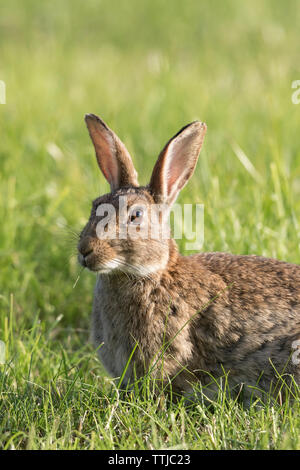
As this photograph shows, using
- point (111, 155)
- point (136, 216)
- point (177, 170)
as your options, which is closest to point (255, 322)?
point (136, 216)

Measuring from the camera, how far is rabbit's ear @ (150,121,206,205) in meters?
3.69

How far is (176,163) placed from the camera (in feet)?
12.7

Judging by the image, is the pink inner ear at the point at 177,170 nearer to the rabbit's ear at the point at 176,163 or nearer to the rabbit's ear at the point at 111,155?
the rabbit's ear at the point at 176,163

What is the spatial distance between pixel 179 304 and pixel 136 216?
0.53 metres

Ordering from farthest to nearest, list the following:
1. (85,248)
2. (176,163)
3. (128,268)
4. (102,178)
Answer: (102,178) → (176,163) → (128,268) → (85,248)

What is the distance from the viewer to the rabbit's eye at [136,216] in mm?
3613

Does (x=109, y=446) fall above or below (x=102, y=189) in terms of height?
below

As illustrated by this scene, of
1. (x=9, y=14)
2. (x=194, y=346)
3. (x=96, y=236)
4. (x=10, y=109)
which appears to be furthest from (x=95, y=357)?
(x=9, y=14)

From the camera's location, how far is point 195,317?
372 centimetres

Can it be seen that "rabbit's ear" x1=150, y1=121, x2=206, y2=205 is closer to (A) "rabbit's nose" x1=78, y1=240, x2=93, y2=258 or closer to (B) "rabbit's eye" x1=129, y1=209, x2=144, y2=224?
(B) "rabbit's eye" x1=129, y1=209, x2=144, y2=224

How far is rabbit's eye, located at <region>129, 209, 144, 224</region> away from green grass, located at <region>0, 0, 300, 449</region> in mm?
829

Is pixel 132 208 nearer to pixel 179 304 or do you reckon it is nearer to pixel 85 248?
pixel 85 248
